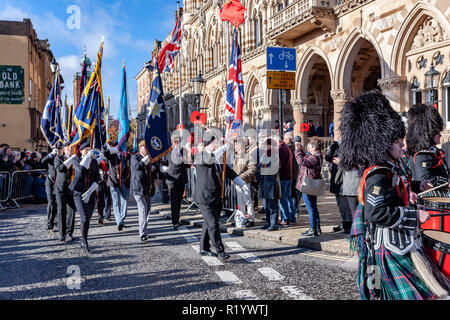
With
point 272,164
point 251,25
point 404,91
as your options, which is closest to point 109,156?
point 272,164

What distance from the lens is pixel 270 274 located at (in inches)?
218

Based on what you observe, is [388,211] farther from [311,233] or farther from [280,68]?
[280,68]

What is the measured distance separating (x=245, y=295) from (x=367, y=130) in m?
2.44

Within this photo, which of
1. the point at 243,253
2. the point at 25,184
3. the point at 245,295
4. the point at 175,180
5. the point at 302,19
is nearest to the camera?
the point at 245,295

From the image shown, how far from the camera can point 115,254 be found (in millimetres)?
6930

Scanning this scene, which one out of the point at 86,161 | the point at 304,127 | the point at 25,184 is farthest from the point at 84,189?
the point at 304,127

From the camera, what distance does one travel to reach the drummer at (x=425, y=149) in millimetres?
4816

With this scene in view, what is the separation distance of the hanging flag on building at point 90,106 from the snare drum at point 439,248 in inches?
285

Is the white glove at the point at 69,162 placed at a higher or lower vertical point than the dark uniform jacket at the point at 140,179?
higher

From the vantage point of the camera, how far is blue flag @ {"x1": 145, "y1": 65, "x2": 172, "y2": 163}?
8594 mm

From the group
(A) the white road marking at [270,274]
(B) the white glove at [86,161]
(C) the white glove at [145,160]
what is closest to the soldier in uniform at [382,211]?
(A) the white road marking at [270,274]

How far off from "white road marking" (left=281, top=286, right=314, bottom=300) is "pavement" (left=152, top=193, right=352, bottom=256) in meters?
1.86

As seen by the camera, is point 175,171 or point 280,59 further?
point 175,171

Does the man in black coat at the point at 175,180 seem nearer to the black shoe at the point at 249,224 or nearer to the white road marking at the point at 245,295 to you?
the black shoe at the point at 249,224
